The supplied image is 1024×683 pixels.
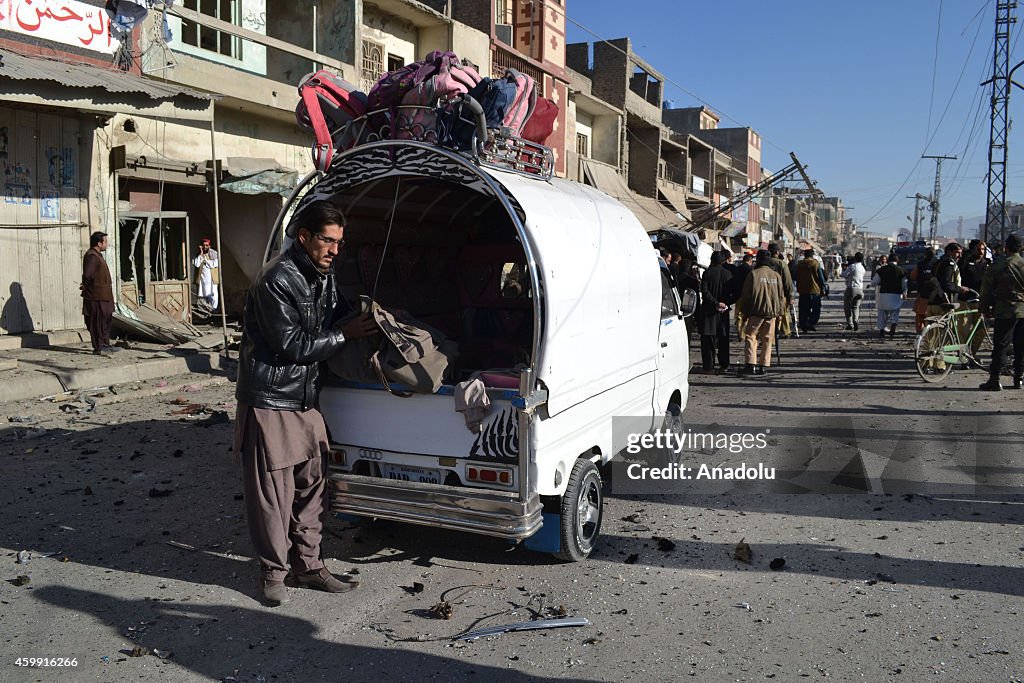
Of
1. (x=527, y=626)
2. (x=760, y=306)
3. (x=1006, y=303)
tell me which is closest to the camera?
(x=527, y=626)

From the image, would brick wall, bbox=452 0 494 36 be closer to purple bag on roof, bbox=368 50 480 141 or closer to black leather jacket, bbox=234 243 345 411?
purple bag on roof, bbox=368 50 480 141

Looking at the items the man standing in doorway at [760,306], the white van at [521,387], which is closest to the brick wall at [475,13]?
the man standing in doorway at [760,306]

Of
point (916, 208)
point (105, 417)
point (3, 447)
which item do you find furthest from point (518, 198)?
point (916, 208)

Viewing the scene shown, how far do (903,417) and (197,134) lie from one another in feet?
43.6

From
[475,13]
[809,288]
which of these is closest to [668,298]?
[809,288]

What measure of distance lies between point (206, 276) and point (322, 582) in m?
12.8

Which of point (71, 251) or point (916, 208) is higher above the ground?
point (916, 208)

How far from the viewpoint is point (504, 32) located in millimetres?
28219

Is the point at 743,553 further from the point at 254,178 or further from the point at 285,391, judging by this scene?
the point at 254,178

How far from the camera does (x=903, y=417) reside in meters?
9.58

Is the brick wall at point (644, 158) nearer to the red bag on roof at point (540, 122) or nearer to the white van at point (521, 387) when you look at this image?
the white van at point (521, 387)

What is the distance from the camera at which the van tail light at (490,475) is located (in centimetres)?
448

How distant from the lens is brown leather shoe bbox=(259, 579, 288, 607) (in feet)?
14.3

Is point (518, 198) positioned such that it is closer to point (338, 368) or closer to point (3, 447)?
point (338, 368)
